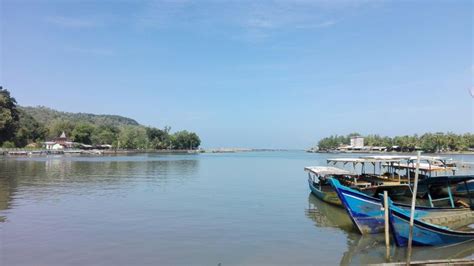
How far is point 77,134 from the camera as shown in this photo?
14000cm

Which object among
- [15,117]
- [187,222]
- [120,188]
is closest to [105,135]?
[15,117]

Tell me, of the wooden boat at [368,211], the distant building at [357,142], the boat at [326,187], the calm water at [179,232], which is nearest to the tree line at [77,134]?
the distant building at [357,142]

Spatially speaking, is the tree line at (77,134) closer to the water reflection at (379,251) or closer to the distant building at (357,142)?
the distant building at (357,142)

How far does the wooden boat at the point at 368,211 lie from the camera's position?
14.5 m

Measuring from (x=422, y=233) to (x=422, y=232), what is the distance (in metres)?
0.04

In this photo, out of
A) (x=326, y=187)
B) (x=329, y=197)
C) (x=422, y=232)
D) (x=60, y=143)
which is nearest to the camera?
(x=422, y=232)

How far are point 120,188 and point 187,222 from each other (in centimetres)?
1481

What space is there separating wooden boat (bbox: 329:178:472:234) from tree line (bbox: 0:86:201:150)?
9463 cm

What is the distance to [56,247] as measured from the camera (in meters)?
13.8

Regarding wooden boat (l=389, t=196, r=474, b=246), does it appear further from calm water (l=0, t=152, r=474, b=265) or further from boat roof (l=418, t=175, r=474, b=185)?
boat roof (l=418, t=175, r=474, b=185)

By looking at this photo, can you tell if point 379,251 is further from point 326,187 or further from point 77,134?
point 77,134

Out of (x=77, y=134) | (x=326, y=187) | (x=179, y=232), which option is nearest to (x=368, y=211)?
(x=179, y=232)

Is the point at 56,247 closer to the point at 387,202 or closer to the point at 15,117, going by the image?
the point at 387,202

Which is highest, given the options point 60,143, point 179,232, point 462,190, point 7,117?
point 7,117
